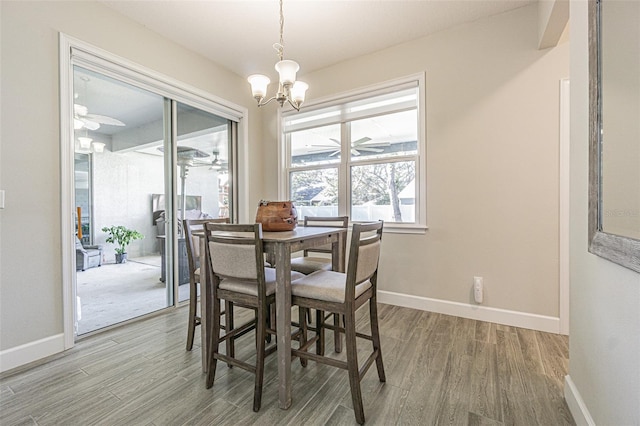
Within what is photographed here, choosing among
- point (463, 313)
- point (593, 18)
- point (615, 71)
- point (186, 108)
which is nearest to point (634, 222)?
point (615, 71)

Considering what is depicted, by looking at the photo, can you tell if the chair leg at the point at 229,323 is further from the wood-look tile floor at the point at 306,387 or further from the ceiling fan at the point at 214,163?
the ceiling fan at the point at 214,163

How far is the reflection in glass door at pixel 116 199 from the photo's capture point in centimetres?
243

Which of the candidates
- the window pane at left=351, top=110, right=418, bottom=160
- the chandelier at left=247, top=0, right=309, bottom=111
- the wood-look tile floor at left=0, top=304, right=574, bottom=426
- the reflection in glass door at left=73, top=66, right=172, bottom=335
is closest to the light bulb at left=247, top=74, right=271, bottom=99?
the chandelier at left=247, top=0, right=309, bottom=111

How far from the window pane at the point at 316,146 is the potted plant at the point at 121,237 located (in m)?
2.03

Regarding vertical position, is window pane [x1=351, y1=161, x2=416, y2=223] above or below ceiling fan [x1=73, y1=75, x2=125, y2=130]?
below

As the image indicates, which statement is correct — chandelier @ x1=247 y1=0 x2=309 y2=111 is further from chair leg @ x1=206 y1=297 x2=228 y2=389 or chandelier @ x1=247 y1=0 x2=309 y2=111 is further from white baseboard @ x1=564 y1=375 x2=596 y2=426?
white baseboard @ x1=564 y1=375 x2=596 y2=426

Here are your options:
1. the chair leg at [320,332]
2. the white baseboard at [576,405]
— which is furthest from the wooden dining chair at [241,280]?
the white baseboard at [576,405]

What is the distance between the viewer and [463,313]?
2752 mm

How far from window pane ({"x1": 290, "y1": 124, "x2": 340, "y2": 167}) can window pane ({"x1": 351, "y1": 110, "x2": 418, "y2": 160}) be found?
0.24 meters

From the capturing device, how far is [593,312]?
1.25 meters

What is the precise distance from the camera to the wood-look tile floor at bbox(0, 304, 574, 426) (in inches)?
57.2

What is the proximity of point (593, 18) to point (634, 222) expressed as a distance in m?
0.90

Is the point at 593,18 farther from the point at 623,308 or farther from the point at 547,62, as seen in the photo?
the point at 547,62

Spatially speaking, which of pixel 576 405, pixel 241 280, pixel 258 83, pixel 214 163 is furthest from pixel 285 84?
pixel 576 405
